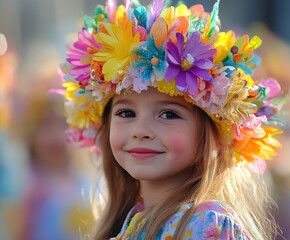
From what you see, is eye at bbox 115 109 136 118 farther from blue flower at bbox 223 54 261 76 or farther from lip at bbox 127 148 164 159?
blue flower at bbox 223 54 261 76

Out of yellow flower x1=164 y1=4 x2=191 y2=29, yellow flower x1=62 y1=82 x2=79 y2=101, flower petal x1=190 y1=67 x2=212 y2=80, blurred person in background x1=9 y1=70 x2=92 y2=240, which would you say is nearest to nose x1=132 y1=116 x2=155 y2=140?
flower petal x1=190 y1=67 x2=212 y2=80

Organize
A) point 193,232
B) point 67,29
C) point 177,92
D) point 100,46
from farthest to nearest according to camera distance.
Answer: point 67,29 → point 100,46 → point 177,92 → point 193,232

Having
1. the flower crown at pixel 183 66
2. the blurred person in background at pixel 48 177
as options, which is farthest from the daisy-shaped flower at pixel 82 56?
the blurred person in background at pixel 48 177

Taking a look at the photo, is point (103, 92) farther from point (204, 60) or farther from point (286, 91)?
point (286, 91)

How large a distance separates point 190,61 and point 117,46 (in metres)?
0.27

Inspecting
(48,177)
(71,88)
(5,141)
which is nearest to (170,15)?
(71,88)

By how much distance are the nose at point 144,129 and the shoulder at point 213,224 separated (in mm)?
290

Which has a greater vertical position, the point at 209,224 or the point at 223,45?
the point at 223,45

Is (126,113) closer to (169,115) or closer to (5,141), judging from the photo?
(169,115)

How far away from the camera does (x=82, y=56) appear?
2.57 metres

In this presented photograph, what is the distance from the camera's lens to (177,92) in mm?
2311

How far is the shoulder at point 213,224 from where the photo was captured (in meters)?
2.14

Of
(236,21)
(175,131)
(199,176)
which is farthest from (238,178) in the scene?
(236,21)

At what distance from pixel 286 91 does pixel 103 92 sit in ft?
2.60
